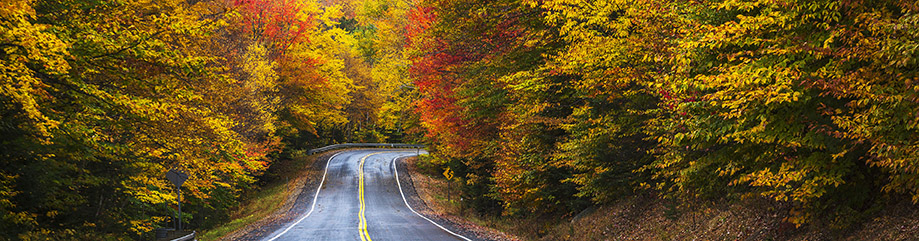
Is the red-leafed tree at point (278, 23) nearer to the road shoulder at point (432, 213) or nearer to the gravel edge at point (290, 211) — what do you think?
the gravel edge at point (290, 211)

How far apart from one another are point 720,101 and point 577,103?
941 cm

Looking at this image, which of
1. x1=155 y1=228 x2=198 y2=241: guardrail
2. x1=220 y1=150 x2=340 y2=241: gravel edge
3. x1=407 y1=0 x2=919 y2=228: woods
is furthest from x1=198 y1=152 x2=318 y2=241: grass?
x1=407 y1=0 x2=919 y2=228: woods

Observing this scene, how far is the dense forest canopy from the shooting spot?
20.4 feet

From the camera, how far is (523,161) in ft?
57.2

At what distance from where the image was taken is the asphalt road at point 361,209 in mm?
17656

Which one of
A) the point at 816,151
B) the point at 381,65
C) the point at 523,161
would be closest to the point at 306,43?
the point at 381,65

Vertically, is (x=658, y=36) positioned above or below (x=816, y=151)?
above

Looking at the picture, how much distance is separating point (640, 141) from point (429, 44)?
41.6 feet

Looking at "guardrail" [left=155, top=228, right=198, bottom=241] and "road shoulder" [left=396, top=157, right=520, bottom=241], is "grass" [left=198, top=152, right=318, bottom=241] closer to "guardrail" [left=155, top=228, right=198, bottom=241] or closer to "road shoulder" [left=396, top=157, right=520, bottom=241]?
"guardrail" [left=155, top=228, right=198, bottom=241]

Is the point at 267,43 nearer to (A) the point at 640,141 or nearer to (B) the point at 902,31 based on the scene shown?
(A) the point at 640,141

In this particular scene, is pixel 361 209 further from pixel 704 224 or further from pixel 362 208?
pixel 704 224

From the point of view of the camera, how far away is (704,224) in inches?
446

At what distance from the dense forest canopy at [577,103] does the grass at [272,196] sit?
3340mm

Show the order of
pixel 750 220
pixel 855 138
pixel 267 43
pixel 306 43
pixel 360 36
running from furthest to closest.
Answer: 1. pixel 360 36
2. pixel 306 43
3. pixel 267 43
4. pixel 750 220
5. pixel 855 138
